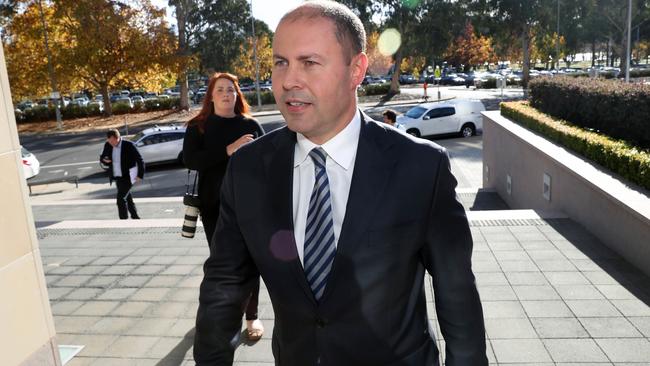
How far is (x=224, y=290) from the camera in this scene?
74.5 inches

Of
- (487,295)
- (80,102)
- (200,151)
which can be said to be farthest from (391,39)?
(200,151)

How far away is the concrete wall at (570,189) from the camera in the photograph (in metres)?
5.67

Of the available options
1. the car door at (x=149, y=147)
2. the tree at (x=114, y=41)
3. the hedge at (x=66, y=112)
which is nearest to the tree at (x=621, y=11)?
the tree at (x=114, y=41)

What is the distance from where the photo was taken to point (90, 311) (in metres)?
5.35

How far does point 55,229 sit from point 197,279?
13.2 feet

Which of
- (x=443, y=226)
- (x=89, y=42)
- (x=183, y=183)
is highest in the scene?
(x=89, y=42)

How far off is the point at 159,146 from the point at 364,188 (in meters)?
18.4

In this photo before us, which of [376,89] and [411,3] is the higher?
[411,3]

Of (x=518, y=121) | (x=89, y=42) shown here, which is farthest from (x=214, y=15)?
(x=518, y=121)

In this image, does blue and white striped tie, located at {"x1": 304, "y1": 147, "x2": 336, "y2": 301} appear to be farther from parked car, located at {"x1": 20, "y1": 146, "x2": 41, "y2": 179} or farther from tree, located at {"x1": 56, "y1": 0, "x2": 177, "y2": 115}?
tree, located at {"x1": 56, "y1": 0, "x2": 177, "y2": 115}

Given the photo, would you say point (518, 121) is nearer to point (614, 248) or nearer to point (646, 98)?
point (646, 98)

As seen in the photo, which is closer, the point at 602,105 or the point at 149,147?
the point at 602,105

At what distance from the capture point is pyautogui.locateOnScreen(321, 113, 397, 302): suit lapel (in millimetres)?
1681

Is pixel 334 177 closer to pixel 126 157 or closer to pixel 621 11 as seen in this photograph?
pixel 126 157
